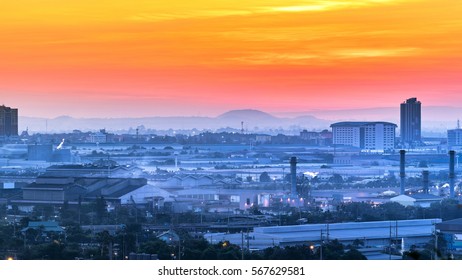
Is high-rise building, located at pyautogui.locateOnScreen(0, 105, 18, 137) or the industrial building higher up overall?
high-rise building, located at pyautogui.locateOnScreen(0, 105, 18, 137)

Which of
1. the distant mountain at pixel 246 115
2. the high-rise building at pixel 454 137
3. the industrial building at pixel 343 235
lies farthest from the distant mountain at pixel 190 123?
the industrial building at pixel 343 235

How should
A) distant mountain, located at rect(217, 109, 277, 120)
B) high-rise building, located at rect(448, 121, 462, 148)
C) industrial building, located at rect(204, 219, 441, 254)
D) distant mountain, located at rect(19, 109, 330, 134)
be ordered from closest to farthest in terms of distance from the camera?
industrial building, located at rect(204, 219, 441, 254) < distant mountain, located at rect(217, 109, 277, 120) < distant mountain, located at rect(19, 109, 330, 134) < high-rise building, located at rect(448, 121, 462, 148)

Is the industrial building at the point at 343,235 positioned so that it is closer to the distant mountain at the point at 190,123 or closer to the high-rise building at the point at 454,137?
the distant mountain at the point at 190,123

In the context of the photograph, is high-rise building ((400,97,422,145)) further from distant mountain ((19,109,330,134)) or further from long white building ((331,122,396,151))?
distant mountain ((19,109,330,134))

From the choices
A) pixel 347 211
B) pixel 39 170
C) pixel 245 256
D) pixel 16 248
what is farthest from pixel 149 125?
pixel 245 256

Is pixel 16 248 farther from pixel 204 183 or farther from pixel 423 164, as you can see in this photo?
pixel 423 164

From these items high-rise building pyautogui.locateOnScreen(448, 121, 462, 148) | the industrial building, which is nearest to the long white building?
high-rise building pyautogui.locateOnScreen(448, 121, 462, 148)
